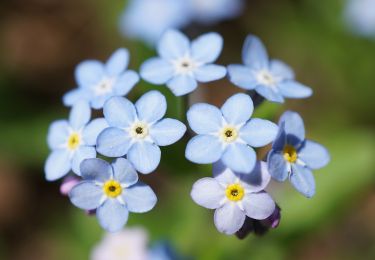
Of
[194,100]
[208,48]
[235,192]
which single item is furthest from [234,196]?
[194,100]

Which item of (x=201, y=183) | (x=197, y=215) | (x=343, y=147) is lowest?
(x=197, y=215)

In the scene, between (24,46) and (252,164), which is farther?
(24,46)

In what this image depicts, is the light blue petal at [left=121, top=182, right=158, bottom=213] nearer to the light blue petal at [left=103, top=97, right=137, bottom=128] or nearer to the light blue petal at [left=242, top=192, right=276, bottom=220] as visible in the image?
the light blue petal at [left=103, top=97, right=137, bottom=128]

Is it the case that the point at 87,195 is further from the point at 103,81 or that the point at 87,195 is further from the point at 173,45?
the point at 173,45

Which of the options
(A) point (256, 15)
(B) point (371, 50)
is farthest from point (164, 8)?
(B) point (371, 50)

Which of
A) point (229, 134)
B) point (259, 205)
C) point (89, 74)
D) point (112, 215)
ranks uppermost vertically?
point (229, 134)

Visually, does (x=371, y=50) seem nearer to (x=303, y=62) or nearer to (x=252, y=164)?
(x=303, y=62)
